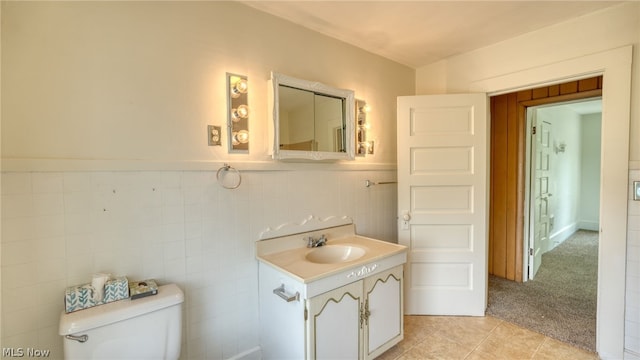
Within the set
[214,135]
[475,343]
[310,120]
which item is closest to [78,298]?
[214,135]

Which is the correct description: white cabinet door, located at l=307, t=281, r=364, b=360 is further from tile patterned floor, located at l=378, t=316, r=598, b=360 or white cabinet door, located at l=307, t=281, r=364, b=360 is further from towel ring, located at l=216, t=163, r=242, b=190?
towel ring, located at l=216, t=163, r=242, b=190

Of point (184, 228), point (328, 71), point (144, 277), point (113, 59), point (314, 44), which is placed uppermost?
point (314, 44)

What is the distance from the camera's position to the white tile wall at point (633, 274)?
1.82m

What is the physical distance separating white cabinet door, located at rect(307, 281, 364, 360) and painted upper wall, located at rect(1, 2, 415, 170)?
3.20 ft

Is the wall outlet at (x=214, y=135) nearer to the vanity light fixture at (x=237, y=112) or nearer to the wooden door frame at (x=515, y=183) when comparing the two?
the vanity light fixture at (x=237, y=112)

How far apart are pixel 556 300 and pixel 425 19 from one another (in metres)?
2.91

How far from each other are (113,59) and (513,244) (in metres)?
3.99

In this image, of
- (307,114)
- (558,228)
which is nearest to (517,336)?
(307,114)

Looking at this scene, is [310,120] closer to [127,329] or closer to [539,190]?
[127,329]

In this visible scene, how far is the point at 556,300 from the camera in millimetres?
2777

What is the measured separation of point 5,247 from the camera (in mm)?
1170

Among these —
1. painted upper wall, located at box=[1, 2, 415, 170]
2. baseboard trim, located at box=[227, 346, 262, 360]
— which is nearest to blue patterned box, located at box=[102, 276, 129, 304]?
painted upper wall, located at box=[1, 2, 415, 170]

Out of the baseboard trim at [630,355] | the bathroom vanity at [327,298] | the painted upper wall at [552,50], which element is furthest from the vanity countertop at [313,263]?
the painted upper wall at [552,50]

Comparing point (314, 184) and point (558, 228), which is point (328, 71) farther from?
point (558, 228)
